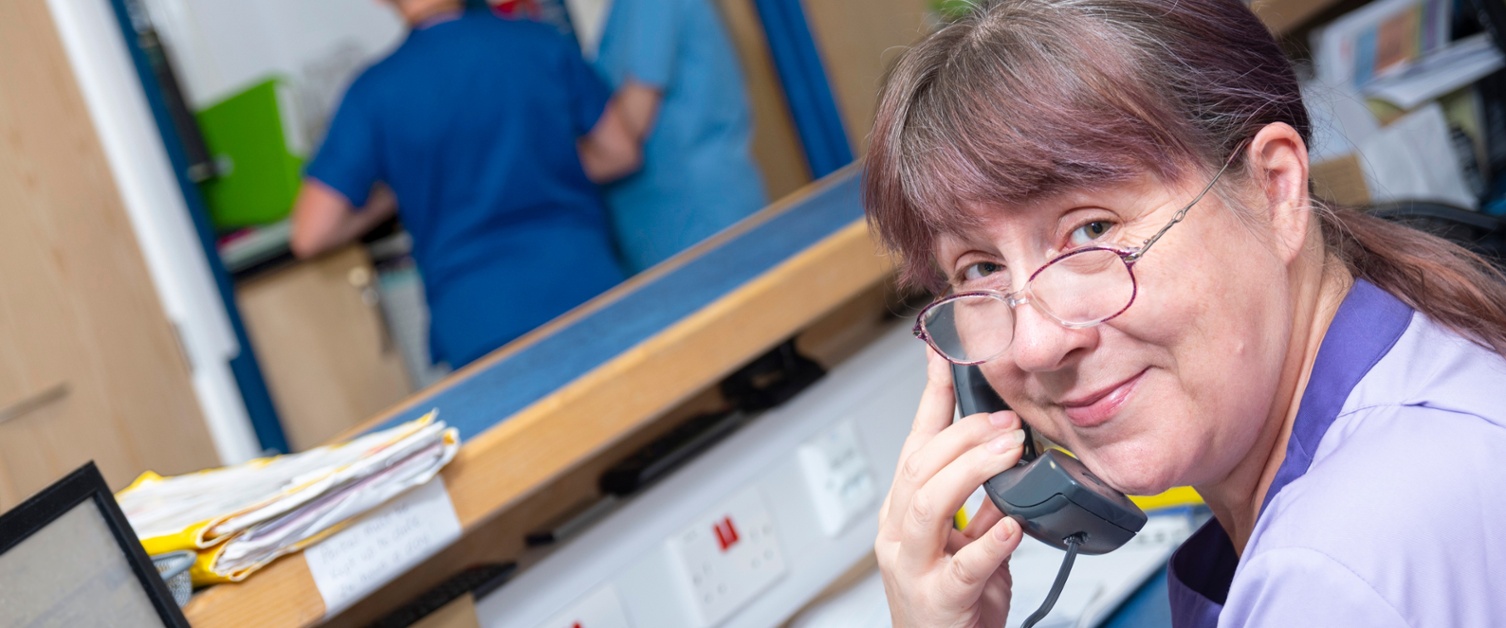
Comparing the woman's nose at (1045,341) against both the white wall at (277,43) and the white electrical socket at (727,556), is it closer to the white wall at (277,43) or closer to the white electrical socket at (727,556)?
the white electrical socket at (727,556)

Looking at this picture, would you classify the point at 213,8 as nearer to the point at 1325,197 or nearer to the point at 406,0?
the point at 406,0

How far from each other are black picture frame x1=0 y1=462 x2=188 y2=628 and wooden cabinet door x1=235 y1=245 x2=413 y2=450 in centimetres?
165

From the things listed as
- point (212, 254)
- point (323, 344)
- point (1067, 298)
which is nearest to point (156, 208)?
point (212, 254)

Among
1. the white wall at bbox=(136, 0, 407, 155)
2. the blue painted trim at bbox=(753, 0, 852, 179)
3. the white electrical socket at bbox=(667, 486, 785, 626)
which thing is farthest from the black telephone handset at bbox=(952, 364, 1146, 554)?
the white wall at bbox=(136, 0, 407, 155)

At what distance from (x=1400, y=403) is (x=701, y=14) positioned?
2043 mm

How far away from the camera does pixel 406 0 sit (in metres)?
2.14

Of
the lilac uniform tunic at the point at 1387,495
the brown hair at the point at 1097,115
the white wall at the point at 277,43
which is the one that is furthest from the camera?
the white wall at the point at 277,43

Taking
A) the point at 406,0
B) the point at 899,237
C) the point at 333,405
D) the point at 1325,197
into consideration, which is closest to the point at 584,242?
the point at 406,0

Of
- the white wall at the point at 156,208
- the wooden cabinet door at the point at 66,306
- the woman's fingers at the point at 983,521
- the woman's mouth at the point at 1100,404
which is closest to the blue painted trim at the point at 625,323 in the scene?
the woman's fingers at the point at 983,521

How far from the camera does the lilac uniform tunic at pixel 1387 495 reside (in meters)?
0.65

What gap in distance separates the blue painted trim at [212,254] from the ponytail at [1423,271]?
202 cm

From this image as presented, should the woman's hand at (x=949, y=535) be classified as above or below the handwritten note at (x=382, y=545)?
below

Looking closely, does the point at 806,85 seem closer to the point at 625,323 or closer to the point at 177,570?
the point at 625,323

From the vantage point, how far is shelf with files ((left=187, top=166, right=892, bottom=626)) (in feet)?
3.36
